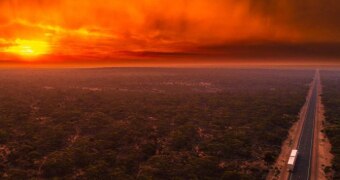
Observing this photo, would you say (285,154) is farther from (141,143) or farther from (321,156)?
(141,143)

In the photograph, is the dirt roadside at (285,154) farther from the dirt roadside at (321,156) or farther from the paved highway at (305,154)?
the dirt roadside at (321,156)

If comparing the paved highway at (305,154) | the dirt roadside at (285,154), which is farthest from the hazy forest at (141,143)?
the paved highway at (305,154)

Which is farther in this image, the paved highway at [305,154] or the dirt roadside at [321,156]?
the dirt roadside at [321,156]

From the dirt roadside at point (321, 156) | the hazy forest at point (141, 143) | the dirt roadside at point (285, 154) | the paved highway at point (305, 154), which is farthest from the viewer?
the hazy forest at point (141, 143)

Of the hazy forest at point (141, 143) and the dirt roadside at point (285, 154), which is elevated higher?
the hazy forest at point (141, 143)

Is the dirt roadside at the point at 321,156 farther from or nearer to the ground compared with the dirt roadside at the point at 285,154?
farther from the ground

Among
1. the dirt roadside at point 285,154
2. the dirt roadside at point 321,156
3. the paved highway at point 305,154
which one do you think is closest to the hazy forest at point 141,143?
the dirt roadside at point 285,154

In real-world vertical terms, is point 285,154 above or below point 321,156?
below

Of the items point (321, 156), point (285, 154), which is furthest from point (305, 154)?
point (285, 154)

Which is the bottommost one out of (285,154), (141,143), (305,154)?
(285,154)

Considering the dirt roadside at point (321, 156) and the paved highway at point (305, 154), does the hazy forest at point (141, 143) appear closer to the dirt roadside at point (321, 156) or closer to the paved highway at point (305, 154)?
the dirt roadside at point (321, 156)

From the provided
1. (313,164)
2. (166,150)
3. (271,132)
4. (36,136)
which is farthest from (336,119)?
(36,136)

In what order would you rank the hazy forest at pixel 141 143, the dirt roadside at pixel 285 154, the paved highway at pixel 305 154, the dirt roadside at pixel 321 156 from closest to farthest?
1. the paved highway at pixel 305 154
2. the dirt roadside at pixel 321 156
3. the dirt roadside at pixel 285 154
4. the hazy forest at pixel 141 143

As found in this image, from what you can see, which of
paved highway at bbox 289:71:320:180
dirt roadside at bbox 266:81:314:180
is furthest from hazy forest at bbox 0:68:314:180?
paved highway at bbox 289:71:320:180
